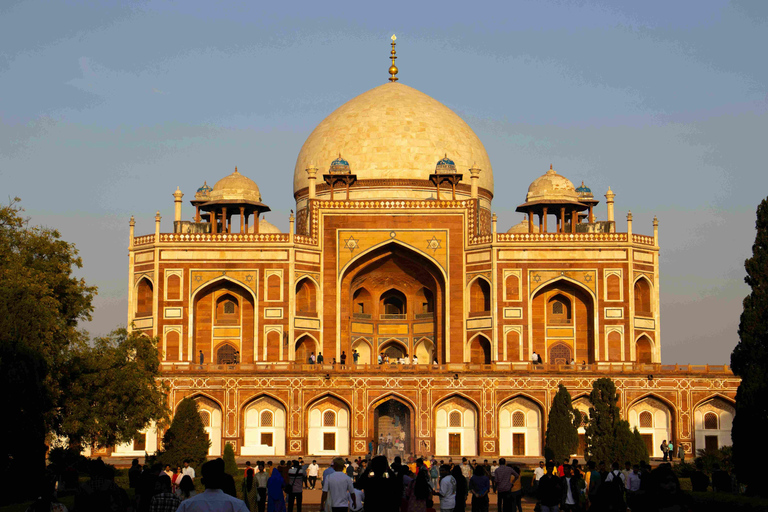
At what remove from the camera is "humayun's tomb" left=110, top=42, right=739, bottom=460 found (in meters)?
38.7

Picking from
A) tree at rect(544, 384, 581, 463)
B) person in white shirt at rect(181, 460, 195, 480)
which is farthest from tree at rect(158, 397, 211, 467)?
tree at rect(544, 384, 581, 463)

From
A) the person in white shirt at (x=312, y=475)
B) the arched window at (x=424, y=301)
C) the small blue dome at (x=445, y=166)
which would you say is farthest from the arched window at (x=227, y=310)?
the person in white shirt at (x=312, y=475)

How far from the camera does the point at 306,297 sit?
44.0 metres

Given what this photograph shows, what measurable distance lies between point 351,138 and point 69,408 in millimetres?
24570

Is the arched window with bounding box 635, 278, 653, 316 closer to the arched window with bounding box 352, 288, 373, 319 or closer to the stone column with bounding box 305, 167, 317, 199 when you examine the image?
the arched window with bounding box 352, 288, 373, 319

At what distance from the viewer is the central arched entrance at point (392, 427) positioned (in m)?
39.2

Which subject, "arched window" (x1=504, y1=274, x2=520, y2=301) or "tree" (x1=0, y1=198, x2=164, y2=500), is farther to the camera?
"arched window" (x1=504, y1=274, x2=520, y2=301)

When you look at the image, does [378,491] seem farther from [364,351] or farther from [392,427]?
[364,351]

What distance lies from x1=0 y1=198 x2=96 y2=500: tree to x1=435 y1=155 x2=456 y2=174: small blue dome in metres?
19.3

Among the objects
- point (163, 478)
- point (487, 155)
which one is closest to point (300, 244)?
point (487, 155)

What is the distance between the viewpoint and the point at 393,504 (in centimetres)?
1207

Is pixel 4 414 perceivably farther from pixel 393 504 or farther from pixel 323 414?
pixel 323 414

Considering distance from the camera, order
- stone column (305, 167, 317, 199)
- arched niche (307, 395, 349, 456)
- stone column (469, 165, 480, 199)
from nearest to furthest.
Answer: arched niche (307, 395, 349, 456)
stone column (305, 167, 317, 199)
stone column (469, 165, 480, 199)

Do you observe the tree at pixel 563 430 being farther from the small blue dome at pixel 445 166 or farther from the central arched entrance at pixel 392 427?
the small blue dome at pixel 445 166
